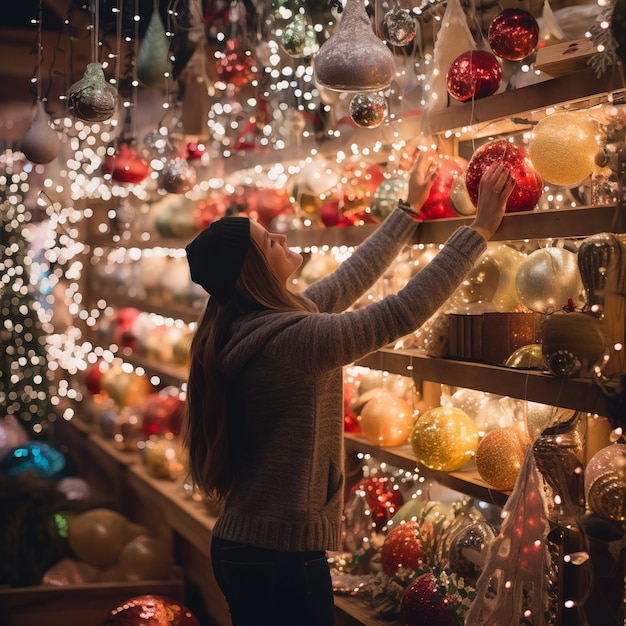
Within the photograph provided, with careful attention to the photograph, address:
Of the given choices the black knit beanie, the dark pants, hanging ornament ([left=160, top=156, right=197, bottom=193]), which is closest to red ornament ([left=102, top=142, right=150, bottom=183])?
hanging ornament ([left=160, top=156, right=197, bottom=193])

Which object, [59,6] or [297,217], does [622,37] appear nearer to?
[297,217]

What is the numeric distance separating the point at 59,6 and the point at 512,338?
2.39 meters

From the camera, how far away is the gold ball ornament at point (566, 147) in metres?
1.91

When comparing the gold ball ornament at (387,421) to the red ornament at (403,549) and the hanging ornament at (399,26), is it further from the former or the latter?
the hanging ornament at (399,26)

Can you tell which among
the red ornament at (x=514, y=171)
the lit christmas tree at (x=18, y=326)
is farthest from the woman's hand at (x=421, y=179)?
the lit christmas tree at (x=18, y=326)

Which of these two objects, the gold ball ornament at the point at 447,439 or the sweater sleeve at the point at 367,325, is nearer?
the sweater sleeve at the point at 367,325

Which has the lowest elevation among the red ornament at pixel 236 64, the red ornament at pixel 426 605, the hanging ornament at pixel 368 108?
the red ornament at pixel 426 605

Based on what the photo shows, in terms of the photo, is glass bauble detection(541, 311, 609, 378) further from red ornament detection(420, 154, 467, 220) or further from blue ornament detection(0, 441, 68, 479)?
blue ornament detection(0, 441, 68, 479)

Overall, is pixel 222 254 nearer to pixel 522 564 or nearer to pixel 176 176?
pixel 522 564

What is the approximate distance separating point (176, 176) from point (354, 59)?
134 cm

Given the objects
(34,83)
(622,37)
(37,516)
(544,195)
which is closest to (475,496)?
(544,195)

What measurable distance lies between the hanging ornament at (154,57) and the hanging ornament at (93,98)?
0.34 m

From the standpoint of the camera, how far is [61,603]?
344 centimetres

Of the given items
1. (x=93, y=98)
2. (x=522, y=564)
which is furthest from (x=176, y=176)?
(x=522, y=564)
